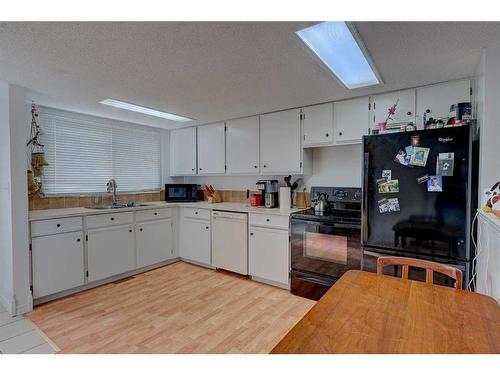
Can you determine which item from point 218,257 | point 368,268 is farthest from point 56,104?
point 368,268

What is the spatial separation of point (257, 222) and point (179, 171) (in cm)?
193

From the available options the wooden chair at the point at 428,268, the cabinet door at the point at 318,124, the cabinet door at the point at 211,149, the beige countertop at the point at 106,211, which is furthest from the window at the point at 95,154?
the wooden chair at the point at 428,268

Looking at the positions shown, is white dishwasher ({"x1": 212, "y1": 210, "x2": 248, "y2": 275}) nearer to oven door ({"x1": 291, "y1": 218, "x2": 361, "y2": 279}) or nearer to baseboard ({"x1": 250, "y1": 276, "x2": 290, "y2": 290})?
baseboard ({"x1": 250, "y1": 276, "x2": 290, "y2": 290})

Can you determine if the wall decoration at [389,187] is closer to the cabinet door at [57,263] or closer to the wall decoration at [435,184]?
the wall decoration at [435,184]

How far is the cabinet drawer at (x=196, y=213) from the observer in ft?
11.8

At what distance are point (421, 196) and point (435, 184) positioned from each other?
5.0 inches

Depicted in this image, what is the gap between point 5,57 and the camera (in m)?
1.79

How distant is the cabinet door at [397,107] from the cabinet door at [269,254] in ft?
5.06

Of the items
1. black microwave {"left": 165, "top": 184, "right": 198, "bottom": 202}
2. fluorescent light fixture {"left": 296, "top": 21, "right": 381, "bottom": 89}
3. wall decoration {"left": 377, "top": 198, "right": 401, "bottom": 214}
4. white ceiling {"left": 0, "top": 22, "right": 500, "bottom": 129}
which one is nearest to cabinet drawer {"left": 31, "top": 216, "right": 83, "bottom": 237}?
white ceiling {"left": 0, "top": 22, "right": 500, "bottom": 129}

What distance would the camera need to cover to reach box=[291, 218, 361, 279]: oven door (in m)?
2.40

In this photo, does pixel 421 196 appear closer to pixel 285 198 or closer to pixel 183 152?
pixel 285 198

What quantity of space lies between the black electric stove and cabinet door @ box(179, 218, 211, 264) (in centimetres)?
132

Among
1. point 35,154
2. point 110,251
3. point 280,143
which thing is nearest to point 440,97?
point 280,143

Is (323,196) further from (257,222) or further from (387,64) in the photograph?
(387,64)
